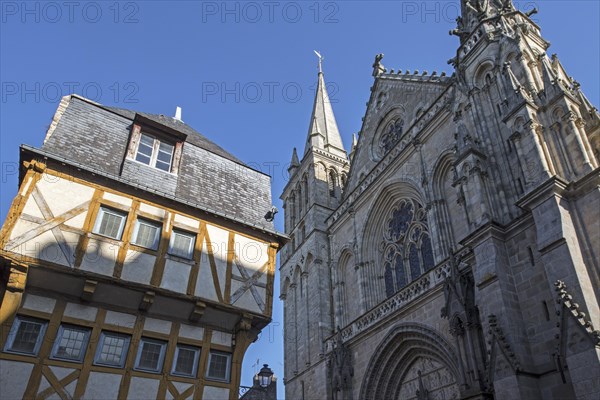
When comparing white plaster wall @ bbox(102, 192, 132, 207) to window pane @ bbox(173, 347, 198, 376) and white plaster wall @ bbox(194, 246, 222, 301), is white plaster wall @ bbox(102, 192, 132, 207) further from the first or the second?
window pane @ bbox(173, 347, 198, 376)

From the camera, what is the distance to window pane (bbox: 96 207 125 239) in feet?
28.9

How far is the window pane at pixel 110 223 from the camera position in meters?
8.80

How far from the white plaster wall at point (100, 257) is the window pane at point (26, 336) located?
119 centimetres

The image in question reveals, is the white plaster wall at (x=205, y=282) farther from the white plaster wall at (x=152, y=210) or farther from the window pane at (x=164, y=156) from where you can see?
the window pane at (x=164, y=156)

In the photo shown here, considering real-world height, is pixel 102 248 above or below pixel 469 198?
below

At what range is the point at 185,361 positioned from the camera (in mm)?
8766

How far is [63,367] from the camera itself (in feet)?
24.6

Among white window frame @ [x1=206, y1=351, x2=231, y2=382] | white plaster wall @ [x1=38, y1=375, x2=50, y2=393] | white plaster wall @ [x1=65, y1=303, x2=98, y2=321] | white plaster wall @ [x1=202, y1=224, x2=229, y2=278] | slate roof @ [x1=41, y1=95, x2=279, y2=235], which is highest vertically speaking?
slate roof @ [x1=41, y1=95, x2=279, y2=235]

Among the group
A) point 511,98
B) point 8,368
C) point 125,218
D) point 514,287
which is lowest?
point 8,368

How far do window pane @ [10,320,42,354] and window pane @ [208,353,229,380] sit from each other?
3117mm

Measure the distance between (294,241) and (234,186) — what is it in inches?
476

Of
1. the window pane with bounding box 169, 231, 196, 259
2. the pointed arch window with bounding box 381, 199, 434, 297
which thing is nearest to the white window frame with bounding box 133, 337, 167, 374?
the window pane with bounding box 169, 231, 196, 259

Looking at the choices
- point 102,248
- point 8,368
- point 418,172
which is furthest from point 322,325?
point 8,368

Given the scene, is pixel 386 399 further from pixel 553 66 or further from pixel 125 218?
pixel 553 66
